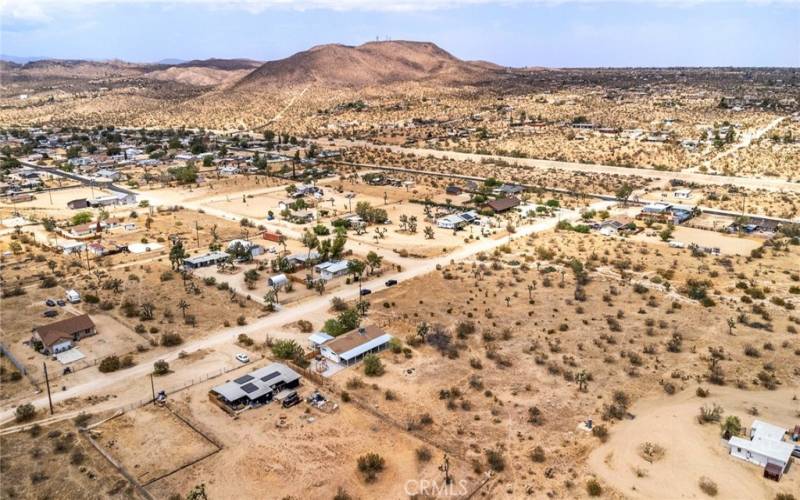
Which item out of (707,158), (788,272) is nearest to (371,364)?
(788,272)

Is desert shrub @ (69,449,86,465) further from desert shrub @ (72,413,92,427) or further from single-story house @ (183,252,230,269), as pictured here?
single-story house @ (183,252,230,269)

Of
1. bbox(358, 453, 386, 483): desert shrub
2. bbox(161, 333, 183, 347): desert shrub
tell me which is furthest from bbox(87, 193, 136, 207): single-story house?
bbox(358, 453, 386, 483): desert shrub

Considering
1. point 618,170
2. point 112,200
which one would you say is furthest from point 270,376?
point 618,170

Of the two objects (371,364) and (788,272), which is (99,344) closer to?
(371,364)

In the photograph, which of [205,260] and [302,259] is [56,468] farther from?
[302,259]

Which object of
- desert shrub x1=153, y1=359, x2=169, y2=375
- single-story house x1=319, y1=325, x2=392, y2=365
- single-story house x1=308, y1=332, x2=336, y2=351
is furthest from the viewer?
single-story house x1=308, y1=332, x2=336, y2=351

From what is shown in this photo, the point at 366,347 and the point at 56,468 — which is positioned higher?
the point at 366,347
